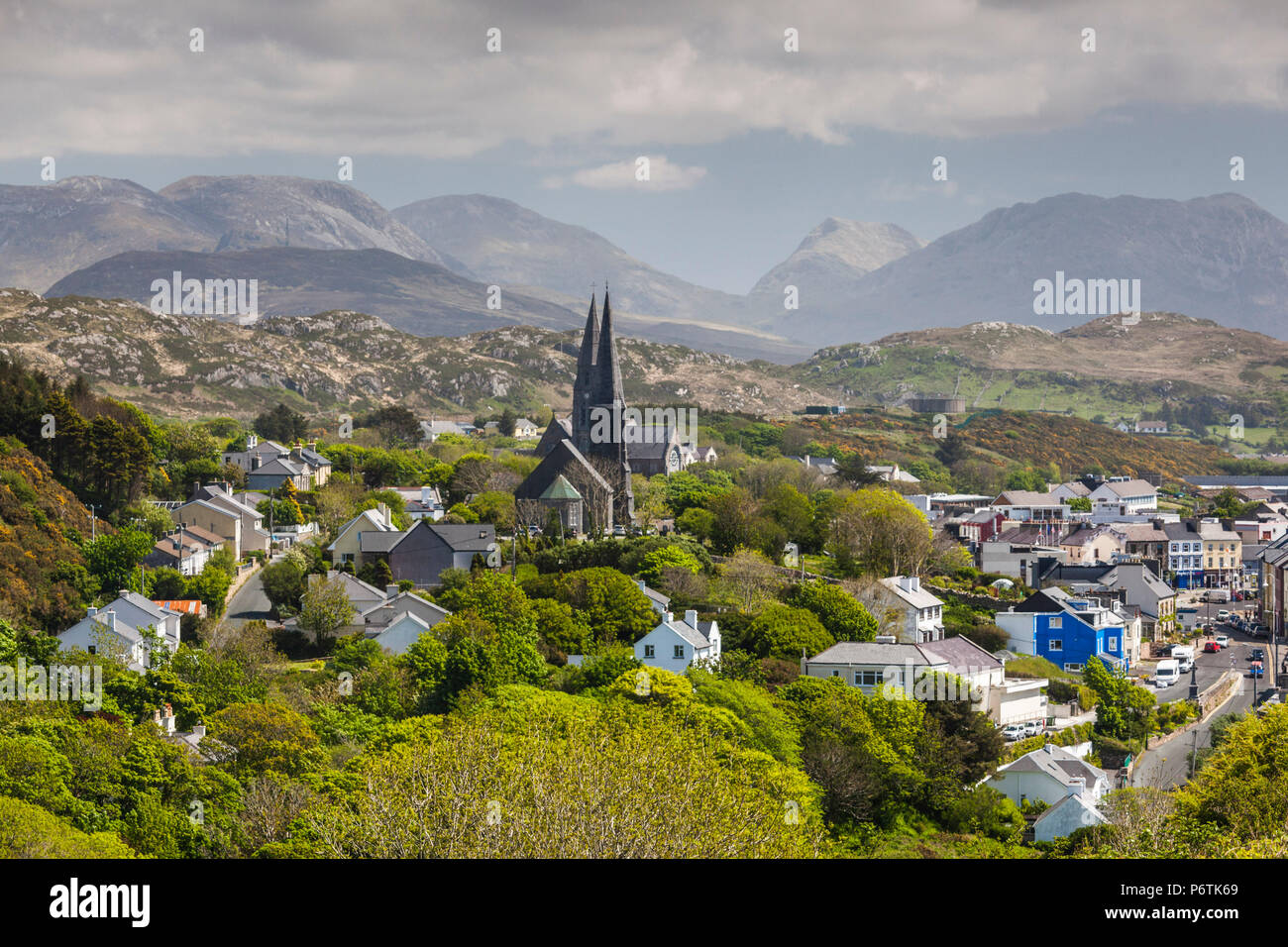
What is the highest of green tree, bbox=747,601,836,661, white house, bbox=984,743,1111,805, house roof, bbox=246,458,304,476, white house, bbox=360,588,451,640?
house roof, bbox=246,458,304,476

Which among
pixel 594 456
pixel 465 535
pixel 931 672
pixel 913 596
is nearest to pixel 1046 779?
pixel 931 672

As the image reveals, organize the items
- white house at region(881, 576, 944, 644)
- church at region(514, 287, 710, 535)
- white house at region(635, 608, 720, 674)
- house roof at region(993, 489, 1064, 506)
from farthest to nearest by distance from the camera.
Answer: house roof at region(993, 489, 1064, 506) < church at region(514, 287, 710, 535) < white house at region(881, 576, 944, 644) < white house at region(635, 608, 720, 674)

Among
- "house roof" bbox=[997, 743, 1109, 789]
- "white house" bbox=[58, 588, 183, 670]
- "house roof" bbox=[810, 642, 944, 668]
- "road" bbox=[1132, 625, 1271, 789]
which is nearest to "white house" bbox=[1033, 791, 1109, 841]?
"house roof" bbox=[997, 743, 1109, 789]

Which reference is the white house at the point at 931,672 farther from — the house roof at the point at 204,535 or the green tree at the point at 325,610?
the house roof at the point at 204,535

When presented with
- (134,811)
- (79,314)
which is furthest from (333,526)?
(79,314)

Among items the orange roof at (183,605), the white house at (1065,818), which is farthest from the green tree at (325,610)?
the white house at (1065,818)

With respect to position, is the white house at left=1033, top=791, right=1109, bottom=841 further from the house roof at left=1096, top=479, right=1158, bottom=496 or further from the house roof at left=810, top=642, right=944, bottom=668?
the house roof at left=1096, top=479, right=1158, bottom=496

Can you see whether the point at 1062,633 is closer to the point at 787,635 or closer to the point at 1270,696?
the point at 1270,696
